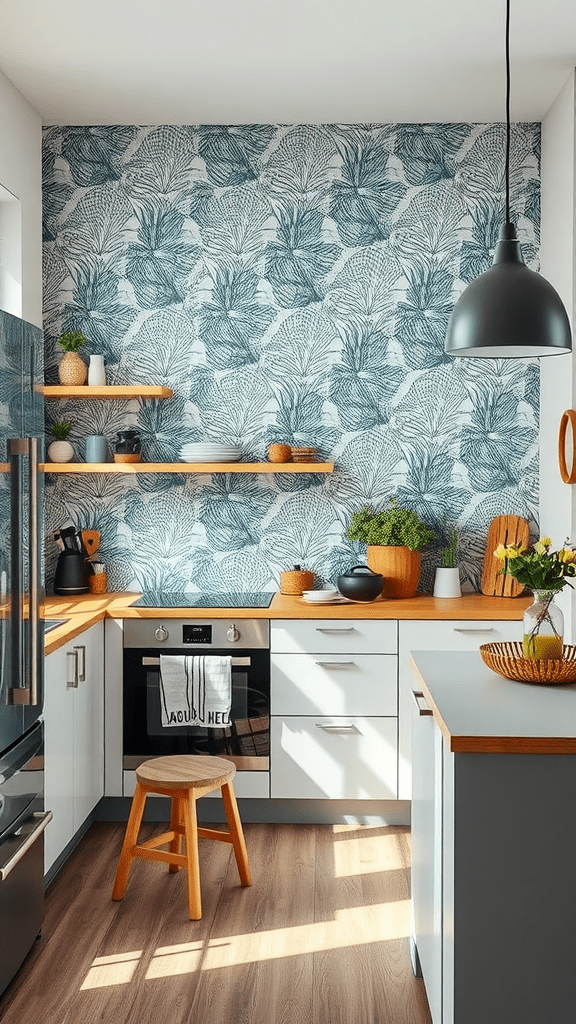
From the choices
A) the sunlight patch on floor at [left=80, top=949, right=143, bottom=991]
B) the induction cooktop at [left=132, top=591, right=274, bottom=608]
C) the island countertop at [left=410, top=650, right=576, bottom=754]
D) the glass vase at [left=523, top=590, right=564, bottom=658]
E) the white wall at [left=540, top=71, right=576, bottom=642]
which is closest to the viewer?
the island countertop at [left=410, top=650, right=576, bottom=754]

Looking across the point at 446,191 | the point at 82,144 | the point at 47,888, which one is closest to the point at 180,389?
the point at 82,144

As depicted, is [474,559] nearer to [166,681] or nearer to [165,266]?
[166,681]

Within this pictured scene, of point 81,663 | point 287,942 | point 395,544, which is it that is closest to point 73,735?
point 81,663

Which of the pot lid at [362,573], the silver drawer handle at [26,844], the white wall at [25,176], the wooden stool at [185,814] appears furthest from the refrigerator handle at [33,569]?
the pot lid at [362,573]

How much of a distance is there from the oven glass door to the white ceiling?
7.49ft

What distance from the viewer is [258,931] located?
3039 millimetres

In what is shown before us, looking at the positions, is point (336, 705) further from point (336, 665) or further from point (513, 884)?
point (513, 884)

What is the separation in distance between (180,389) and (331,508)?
883 mm

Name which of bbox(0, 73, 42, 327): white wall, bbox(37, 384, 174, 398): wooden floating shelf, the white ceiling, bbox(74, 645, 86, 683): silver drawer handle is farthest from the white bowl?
the white ceiling

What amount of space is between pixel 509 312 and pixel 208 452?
2.10 meters

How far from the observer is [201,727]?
392 cm

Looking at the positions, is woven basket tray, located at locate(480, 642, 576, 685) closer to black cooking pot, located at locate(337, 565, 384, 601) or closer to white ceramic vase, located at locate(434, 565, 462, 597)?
black cooking pot, located at locate(337, 565, 384, 601)

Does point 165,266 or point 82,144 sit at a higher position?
point 82,144

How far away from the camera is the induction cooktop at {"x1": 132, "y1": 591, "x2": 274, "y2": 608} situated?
400cm
